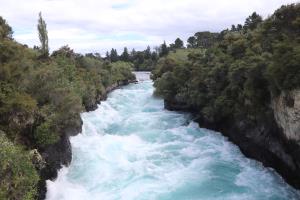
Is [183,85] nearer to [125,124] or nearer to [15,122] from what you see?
[125,124]

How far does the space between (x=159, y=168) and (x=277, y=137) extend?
26.2 ft

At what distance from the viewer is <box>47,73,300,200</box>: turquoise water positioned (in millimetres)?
24359

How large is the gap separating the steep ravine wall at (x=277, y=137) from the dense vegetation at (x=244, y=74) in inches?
26.1

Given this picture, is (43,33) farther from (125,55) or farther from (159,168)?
(125,55)

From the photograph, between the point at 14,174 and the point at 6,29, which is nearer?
the point at 14,174

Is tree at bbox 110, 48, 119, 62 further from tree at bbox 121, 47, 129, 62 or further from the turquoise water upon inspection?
the turquoise water

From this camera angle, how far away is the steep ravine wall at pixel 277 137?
878 inches

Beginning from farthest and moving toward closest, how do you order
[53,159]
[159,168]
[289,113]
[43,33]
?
1. [43,33]
2. [159,168]
3. [53,159]
4. [289,113]

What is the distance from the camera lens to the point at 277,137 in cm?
2658

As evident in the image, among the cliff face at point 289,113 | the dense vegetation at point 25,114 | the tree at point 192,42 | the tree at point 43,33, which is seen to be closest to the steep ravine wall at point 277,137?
the cliff face at point 289,113

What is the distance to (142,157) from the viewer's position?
103 ft

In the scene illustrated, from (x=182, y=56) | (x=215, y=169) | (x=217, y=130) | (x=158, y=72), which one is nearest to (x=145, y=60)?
(x=182, y=56)

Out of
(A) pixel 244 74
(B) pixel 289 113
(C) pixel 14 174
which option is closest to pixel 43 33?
(A) pixel 244 74

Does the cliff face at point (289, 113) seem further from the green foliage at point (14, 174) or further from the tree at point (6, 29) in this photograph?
the tree at point (6, 29)
